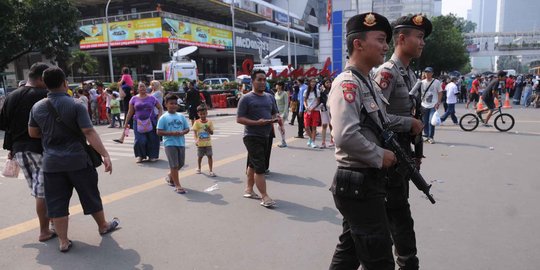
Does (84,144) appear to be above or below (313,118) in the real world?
above

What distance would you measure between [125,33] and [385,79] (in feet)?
120

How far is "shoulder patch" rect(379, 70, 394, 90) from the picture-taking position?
295 cm

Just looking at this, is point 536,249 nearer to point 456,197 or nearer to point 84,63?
point 456,197

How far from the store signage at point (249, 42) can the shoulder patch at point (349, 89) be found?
1687 inches

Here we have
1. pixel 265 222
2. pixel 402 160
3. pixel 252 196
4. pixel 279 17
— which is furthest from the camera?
pixel 279 17

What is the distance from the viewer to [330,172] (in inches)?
268

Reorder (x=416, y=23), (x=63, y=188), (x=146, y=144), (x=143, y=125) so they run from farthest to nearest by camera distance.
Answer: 1. (x=146, y=144)
2. (x=143, y=125)
3. (x=63, y=188)
4. (x=416, y=23)

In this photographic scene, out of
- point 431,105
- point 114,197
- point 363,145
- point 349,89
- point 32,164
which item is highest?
point 349,89

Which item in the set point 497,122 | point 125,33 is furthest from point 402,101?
point 125,33

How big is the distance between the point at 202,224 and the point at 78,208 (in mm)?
1836

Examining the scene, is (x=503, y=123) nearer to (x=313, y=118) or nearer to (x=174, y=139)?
(x=313, y=118)

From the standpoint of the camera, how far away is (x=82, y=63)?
35.9 metres

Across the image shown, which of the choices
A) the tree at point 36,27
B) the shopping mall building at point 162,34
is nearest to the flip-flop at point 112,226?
the tree at point 36,27

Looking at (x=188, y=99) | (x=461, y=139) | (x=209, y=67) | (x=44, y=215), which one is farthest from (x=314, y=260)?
(x=209, y=67)
